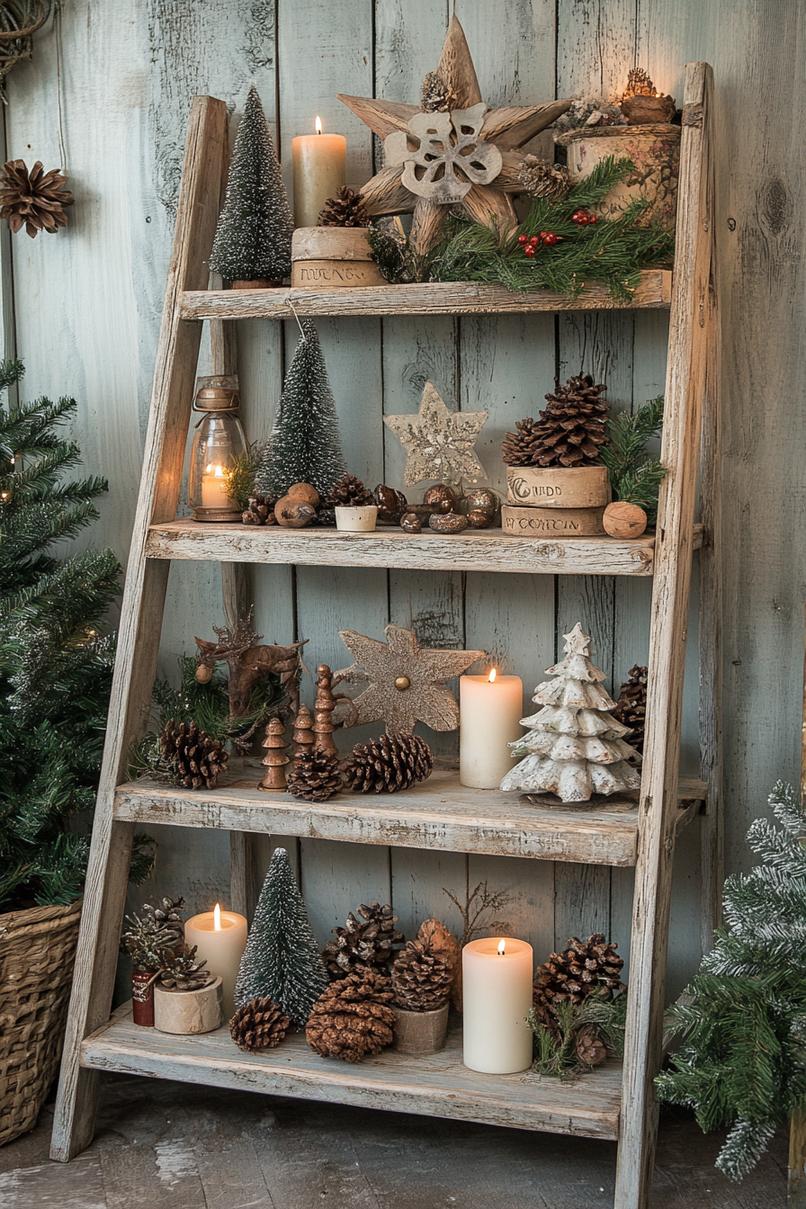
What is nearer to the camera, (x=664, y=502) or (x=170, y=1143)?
(x=664, y=502)

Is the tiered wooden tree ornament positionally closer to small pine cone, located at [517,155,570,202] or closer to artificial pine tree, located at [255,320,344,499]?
small pine cone, located at [517,155,570,202]

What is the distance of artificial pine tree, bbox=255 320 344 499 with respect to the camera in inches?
73.6

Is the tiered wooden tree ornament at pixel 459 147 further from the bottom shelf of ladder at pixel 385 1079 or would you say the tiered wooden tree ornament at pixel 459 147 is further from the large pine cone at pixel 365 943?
the bottom shelf of ladder at pixel 385 1079

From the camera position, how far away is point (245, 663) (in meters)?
1.94

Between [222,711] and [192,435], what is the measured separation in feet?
1.41

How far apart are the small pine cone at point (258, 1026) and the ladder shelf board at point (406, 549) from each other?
1.96 ft

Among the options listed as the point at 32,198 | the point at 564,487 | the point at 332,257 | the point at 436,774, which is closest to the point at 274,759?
the point at 436,774

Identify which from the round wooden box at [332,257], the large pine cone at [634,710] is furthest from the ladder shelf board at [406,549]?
the round wooden box at [332,257]

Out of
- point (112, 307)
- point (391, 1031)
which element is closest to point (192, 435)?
point (112, 307)

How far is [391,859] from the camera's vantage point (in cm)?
205

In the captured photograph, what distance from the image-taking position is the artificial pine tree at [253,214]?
185 centimetres

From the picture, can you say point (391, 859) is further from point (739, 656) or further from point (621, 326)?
point (621, 326)

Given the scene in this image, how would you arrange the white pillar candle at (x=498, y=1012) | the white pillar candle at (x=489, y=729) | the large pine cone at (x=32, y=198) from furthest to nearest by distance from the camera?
the large pine cone at (x=32, y=198)
the white pillar candle at (x=489, y=729)
the white pillar candle at (x=498, y=1012)

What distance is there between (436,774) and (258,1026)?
1.37ft
